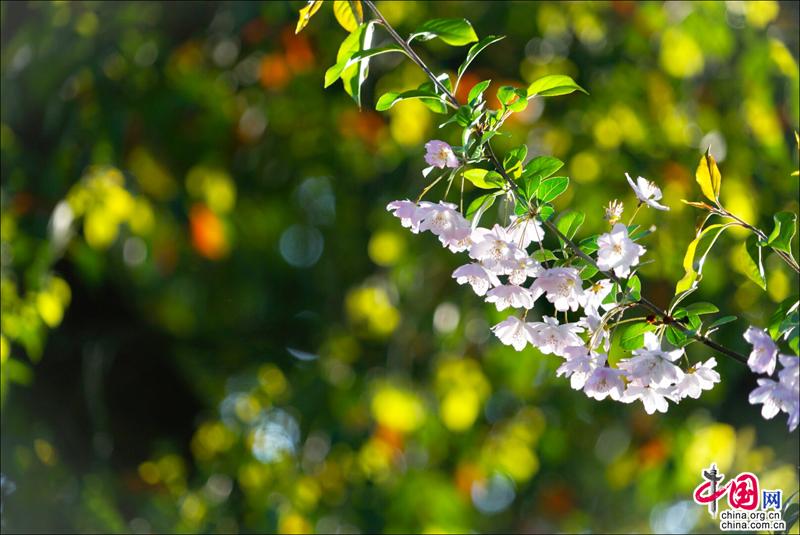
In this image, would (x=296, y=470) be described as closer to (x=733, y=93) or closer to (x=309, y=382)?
(x=309, y=382)

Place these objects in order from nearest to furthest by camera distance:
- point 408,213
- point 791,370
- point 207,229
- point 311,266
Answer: point 791,370
point 408,213
point 207,229
point 311,266

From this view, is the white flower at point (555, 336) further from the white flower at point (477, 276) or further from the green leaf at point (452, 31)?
the green leaf at point (452, 31)

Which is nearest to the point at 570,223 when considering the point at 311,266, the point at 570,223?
the point at 570,223

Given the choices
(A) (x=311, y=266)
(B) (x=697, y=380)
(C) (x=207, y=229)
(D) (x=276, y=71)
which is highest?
A: (B) (x=697, y=380)

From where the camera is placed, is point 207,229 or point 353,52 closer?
point 353,52

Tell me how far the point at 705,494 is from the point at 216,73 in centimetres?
119

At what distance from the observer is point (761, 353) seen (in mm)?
371

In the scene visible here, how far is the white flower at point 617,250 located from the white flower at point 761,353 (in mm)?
59

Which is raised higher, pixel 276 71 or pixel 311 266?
pixel 276 71

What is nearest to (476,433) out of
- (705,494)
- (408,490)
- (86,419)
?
(408,490)

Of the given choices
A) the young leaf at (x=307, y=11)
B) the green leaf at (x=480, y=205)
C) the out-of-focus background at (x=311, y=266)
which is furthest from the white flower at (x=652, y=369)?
the out-of-focus background at (x=311, y=266)

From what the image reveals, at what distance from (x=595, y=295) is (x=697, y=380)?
0.22 ft

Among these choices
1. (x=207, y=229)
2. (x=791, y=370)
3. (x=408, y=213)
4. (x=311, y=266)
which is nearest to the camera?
(x=791, y=370)

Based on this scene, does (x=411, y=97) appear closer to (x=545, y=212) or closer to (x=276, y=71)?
(x=545, y=212)
